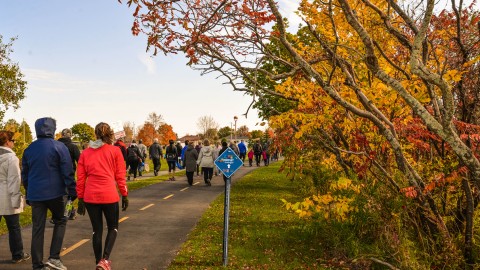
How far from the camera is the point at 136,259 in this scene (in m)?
6.69

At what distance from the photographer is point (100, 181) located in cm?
548

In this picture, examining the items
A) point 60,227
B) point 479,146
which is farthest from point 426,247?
point 60,227

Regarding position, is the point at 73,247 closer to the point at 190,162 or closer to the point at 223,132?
the point at 190,162

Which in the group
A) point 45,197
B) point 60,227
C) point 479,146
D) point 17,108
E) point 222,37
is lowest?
point 60,227

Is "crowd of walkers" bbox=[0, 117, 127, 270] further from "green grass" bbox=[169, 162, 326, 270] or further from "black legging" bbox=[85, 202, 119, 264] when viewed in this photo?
"green grass" bbox=[169, 162, 326, 270]

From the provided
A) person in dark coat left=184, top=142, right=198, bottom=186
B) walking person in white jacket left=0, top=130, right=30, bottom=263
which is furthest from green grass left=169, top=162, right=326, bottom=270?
person in dark coat left=184, top=142, right=198, bottom=186

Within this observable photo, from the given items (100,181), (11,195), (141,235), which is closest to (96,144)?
(100,181)

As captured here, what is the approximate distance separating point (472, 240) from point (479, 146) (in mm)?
1303

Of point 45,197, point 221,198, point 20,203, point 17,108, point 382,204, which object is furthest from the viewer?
point 17,108

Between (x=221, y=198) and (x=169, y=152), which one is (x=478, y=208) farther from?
(x=169, y=152)

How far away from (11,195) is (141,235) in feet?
9.64

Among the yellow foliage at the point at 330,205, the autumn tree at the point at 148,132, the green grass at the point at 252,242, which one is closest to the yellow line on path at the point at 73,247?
the green grass at the point at 252,242

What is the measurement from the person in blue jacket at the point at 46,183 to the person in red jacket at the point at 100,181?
36 centimetres

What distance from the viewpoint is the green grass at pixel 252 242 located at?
260 inches
